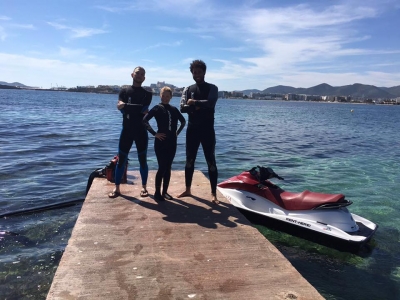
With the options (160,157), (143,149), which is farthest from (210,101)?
(143,149)

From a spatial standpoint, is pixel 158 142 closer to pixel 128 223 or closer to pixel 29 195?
pixel 128 223

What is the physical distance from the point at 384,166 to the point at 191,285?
13848 mm

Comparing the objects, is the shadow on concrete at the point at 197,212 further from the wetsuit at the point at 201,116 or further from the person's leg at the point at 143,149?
the wetsuit at the point at 201,116

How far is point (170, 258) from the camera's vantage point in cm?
409

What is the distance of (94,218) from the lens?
5336mm

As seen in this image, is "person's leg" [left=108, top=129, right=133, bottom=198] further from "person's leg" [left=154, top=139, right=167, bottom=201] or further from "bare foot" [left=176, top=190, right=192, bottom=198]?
"bare foot" [left=176, top=190, right=192, bottom=198]

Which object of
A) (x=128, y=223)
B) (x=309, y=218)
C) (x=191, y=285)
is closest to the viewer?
(x=191, y=285)

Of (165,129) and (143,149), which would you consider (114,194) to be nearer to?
(143,149)

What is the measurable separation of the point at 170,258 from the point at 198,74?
10.5ft

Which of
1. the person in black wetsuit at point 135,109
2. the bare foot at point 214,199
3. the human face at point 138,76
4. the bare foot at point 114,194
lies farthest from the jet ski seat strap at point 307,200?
the human face at point 138,76

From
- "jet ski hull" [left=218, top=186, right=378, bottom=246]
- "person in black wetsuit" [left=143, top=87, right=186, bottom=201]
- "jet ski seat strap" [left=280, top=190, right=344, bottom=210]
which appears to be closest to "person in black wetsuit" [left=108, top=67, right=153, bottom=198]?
"person in black wetsuit" [left=143, top=87, right=186, bottom=201]

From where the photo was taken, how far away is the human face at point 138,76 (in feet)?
19.7

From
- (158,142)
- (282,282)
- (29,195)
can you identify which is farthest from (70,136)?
(282,282)

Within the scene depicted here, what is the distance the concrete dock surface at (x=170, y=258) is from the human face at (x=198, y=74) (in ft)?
7.30
